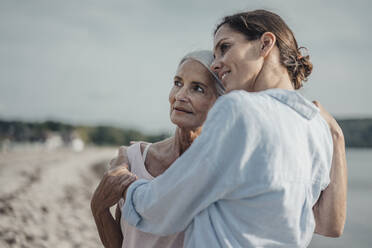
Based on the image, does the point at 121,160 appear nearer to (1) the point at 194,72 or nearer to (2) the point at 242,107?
(1) the point at 194,72

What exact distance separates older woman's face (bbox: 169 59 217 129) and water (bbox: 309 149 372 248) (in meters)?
11.8

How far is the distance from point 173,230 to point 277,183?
0.49 meters

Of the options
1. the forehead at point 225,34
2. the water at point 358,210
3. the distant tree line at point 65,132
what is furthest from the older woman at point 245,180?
the distant tree line at point 65,132

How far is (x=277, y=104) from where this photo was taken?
1467 millimetres

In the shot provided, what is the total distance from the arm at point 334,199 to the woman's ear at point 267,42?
0.52 meters

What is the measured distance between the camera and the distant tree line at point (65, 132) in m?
98.4

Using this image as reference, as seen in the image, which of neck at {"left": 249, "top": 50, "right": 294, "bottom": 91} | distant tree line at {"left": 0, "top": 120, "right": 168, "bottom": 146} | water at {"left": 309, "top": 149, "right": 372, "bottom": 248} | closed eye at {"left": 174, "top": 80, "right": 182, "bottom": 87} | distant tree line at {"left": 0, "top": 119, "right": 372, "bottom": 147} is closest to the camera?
neck at {"left": 249, "top": 50, "right": 294, "bottom": 91}

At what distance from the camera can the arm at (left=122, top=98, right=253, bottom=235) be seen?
4.41 feet

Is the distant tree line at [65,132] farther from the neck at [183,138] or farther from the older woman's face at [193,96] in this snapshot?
the older woman's face at [193,96]

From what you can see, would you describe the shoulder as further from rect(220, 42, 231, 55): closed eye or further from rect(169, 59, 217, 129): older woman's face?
rect(169, 59, 217, 129): older woman's face

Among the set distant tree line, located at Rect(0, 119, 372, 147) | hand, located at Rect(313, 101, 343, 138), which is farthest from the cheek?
distant tree line, located at Rect(0, 119, 372, 147)

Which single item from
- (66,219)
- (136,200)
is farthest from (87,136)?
(136,200)

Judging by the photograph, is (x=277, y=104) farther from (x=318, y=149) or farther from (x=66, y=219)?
(x=66, y=219)

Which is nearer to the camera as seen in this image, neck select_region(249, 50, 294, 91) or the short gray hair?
neck select_region(249, 50, 294, 91)
